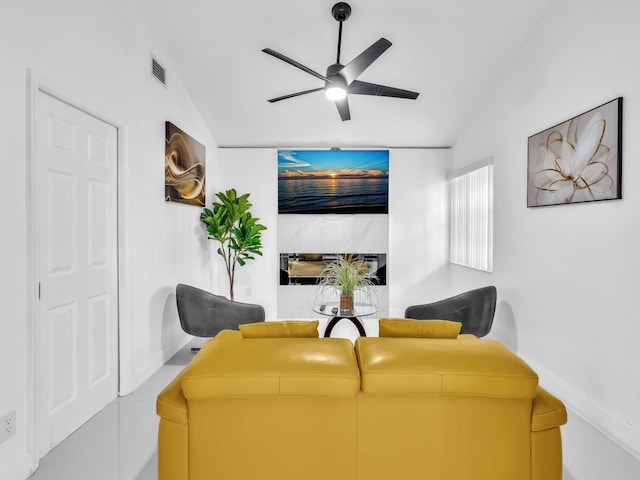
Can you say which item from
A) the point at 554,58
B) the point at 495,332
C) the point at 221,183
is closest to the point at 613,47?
the point at 554,58

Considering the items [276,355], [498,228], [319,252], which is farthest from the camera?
[319,252]

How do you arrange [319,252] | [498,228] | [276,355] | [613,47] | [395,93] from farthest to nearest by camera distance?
[319,252] → [498,228] → [395,93] → [613,47] → [276,355]

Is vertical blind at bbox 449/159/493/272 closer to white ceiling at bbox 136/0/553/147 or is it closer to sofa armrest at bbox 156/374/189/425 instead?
white ceiling at bbox 136/0/553/147

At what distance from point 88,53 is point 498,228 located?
12.9 feet

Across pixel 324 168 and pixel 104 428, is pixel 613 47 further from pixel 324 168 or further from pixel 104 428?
pixel 104 428

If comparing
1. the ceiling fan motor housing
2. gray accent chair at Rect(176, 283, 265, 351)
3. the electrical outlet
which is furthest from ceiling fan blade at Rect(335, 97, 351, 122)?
the electrical outlet

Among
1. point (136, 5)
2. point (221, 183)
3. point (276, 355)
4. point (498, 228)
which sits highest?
point (136, 5)

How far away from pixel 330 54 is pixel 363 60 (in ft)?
4.11

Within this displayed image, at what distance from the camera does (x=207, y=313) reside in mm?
3676

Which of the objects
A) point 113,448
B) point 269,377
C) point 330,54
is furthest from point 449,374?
point 330,54

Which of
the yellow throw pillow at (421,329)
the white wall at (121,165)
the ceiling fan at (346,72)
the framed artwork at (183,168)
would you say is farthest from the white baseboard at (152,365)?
the ceiling fan at (346,72)

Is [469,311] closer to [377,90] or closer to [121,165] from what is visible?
[377,90]

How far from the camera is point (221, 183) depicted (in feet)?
18.8

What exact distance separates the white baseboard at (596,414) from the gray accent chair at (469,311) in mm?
595
